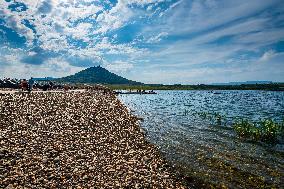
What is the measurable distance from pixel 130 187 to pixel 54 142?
8.18m

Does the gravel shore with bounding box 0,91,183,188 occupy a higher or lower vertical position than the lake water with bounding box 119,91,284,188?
higher

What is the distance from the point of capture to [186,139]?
2950cm

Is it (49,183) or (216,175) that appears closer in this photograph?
(49,183)

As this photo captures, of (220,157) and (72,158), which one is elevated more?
(72,158)

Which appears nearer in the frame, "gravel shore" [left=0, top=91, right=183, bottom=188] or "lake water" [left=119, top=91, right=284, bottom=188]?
"gravel shore" [left=0, top=91, right=183, bottom=188]

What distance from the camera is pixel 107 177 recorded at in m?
14.6

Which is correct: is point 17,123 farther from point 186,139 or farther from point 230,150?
point 230,150

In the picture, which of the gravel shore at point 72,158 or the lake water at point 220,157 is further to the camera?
the lake water at point 220,157

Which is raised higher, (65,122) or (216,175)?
(65,122)

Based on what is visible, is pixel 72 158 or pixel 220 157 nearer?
pixel 72 158

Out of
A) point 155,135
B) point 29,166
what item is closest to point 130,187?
point 29,166

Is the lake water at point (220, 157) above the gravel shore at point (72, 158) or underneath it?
underneath

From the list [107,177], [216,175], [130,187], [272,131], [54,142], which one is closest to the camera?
[130,187]

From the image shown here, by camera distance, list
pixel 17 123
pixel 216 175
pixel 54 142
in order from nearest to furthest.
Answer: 1. pixel 216 175
2. pixel 54 142
3. pixel 17 123
